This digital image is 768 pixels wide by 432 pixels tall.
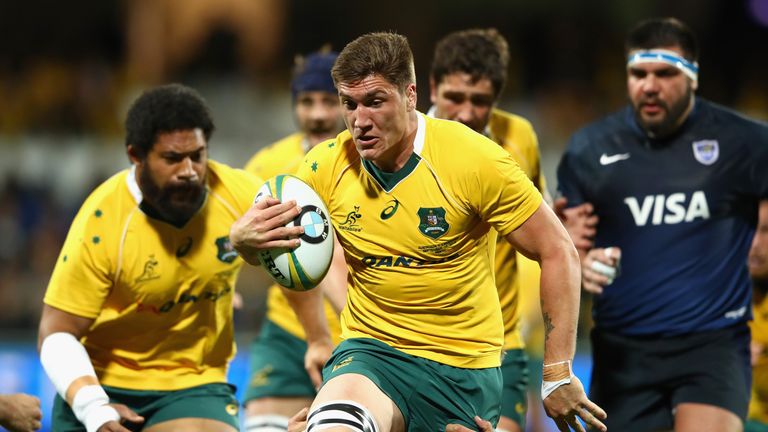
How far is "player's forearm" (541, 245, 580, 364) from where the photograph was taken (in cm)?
461

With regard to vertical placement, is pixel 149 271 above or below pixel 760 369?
above

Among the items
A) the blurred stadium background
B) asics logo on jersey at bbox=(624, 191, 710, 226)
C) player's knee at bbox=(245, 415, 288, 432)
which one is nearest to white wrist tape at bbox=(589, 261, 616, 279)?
asics logo on jersey at bbox=(624, 191, 710, 226)

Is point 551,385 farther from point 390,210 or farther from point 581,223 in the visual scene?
point 581,223

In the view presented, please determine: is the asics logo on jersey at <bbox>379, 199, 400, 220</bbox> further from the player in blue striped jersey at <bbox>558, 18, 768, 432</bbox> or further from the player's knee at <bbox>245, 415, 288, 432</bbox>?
the player's knee at <bbox>245, 415, 288, 432</bbox>

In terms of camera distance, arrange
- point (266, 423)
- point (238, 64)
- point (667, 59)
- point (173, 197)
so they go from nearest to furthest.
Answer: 1. point (173, 197)
2. point (667, 59)
3. point (266, 423)
4. point (238, 64)

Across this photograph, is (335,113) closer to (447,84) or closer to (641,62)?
(447,84)

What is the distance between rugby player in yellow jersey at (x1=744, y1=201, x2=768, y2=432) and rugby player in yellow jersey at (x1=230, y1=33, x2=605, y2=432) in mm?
2748

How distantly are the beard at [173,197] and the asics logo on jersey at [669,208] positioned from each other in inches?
91.1

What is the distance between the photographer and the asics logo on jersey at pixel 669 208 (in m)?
6.02

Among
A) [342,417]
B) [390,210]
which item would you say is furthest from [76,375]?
[390,210]

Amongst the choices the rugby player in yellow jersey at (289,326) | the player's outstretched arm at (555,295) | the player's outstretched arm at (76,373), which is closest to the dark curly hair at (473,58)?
the rugby player in yellow jersey at (289,326)

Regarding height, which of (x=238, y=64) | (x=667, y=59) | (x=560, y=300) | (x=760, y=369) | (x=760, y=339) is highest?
(x=667, y=59)

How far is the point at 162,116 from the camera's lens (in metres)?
5.56

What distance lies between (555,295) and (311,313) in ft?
5.12
